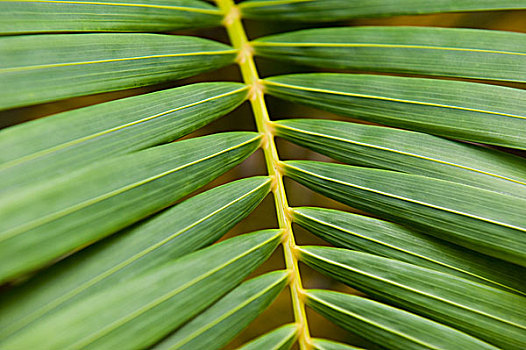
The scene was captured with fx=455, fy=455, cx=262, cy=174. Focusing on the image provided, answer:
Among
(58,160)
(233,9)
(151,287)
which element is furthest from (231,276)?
(233,9)

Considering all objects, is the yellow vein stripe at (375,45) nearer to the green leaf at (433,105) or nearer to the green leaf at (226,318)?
the green leaf at (433,105)

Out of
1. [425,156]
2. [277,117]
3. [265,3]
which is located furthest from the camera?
[277,117]

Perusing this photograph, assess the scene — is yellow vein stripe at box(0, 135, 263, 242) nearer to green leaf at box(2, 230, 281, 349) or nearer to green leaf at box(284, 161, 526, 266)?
green leaf at box(2, 230, 281, 349)

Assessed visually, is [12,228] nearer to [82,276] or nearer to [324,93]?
[82,276]

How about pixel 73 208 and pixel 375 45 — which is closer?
pixel 73 208

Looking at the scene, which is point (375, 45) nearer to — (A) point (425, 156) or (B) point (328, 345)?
(A) point (425, 156)

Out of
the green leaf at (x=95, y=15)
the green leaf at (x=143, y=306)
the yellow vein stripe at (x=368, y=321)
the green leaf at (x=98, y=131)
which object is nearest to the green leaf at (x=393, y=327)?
the yellow vein stripe at (x=368, y=321)

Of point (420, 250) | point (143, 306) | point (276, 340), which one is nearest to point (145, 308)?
point (143, 306)
